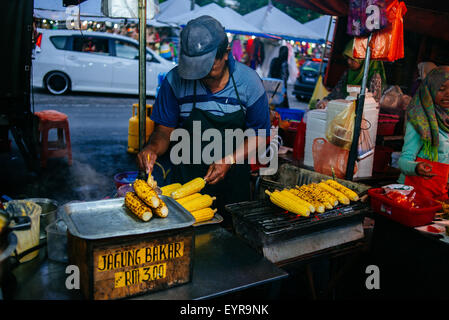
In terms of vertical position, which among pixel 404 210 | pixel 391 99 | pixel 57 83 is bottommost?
pixel 404 210

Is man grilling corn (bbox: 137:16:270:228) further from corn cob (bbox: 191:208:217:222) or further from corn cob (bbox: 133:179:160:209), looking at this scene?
corn cob (bbox: 133:179:160:209)

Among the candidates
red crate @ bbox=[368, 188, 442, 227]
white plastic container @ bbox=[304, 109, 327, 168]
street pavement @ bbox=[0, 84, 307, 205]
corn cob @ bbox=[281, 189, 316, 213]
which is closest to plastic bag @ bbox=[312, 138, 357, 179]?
white plastic container @ bbox=[304, 109, 327, 168]

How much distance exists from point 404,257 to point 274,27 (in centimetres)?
1025

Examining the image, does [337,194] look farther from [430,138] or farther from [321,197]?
[430,138]

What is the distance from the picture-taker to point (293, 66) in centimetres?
1439

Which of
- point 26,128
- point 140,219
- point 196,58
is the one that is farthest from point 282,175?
point 26,128

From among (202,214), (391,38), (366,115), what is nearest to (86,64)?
(366,115)

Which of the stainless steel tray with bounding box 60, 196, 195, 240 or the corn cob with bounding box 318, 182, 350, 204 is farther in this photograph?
the corn cob with bounding box 318, 182, 350, 204

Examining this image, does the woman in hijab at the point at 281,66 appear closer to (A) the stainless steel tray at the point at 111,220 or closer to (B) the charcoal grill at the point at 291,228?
(B) the charcoal grill at the point at 291,228

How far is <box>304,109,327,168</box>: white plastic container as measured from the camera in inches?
186

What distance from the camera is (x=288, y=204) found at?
2.54 m

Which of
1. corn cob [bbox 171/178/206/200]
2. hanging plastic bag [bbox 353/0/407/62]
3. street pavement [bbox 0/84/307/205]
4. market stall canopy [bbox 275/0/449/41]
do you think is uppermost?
market stall canopy [bbox 275/0/449/41]

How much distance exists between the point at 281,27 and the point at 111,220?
11.3m

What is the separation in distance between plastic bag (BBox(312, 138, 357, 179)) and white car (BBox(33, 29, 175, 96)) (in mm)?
9777
